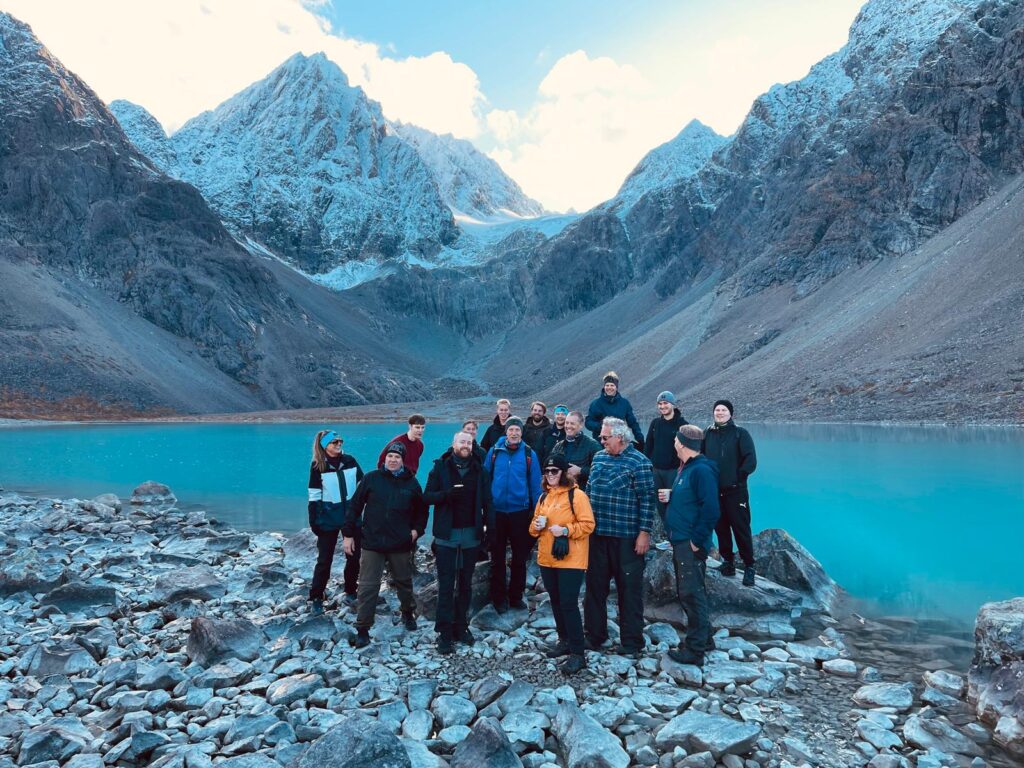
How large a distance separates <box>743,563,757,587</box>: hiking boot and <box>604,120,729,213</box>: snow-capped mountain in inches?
6443

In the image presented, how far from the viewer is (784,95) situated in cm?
12325

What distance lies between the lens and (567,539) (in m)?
6.60

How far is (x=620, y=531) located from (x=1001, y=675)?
3.57m

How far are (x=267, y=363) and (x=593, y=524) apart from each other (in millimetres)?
111820

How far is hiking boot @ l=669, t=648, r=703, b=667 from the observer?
6.59 m

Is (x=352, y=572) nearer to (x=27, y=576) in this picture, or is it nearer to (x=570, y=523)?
(x=570, y=523)

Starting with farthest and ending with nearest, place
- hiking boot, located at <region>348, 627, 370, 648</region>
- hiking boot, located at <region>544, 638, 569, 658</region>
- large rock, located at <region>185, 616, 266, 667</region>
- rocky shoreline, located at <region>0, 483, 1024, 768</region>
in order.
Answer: hiking boot, located at <region>348, 627, 370, 648</region>
hiking boot, located at <region>544, 638, 569, 658</region>
large rock, located at <region>185, 616, 266, 667</region>
rocky shoreline, located at <region>0, 483, 1024, 768</region>

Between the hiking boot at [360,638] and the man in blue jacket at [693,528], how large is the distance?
3.48m

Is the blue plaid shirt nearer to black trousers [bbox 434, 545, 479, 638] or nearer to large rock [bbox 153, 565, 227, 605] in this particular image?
black trousers [bbox 434, 545, 479, 638]

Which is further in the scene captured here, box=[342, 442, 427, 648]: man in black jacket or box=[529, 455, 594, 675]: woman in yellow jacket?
box=[342, 442, 427, 648]: man in black jacket

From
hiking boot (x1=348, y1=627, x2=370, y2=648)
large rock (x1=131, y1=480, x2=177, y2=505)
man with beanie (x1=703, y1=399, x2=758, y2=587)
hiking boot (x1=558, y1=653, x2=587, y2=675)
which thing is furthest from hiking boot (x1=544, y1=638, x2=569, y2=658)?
large rock (x1=131, y1=480, x2=177, y2=505)

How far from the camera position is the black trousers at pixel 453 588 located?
718cm

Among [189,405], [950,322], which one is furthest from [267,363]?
[950,322]

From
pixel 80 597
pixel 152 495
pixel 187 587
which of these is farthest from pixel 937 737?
pixel 152 495
